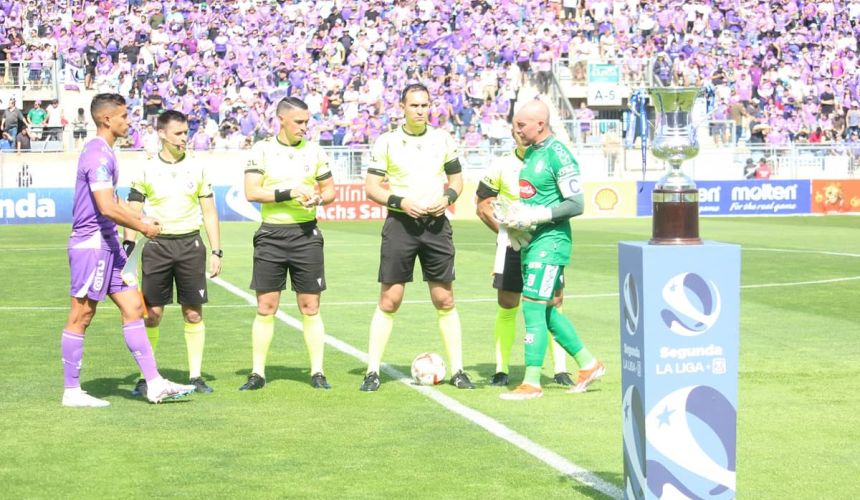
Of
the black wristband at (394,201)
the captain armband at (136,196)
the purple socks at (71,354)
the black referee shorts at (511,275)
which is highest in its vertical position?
the captain armband at (136,196)

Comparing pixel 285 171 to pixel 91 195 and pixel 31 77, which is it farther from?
pixel 31 77

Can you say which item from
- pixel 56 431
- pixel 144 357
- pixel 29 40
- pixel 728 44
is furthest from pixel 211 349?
pixel 728 44

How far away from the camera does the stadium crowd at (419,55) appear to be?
125ft

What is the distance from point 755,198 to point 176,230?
101ft

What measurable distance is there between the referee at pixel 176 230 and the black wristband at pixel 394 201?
1329 millimetres

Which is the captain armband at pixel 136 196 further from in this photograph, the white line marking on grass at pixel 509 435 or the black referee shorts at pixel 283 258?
the white line marking on grass at pixel 509 435

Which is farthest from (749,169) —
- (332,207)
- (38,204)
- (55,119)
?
(38,204)

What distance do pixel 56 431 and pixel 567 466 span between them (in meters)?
3.37

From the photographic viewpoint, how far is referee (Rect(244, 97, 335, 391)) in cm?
1006

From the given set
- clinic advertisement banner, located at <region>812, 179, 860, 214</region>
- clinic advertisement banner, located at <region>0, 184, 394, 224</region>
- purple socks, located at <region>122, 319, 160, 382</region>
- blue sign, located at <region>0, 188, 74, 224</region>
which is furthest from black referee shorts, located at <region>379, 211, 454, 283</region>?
clinic advertisement banner, located at <region>812, 179, 860, 214</region>

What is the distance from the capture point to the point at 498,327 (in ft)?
34.4

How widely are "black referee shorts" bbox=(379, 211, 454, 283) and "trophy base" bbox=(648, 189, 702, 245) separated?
4.35 meters

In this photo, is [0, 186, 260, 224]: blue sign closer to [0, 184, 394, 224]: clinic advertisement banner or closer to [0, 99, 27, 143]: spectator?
[0, 184, 394, 224]: clinic advertisement banner

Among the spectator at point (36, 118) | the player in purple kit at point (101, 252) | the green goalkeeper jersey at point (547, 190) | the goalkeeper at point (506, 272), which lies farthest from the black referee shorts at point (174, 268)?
the spectator at point (36, 118)
